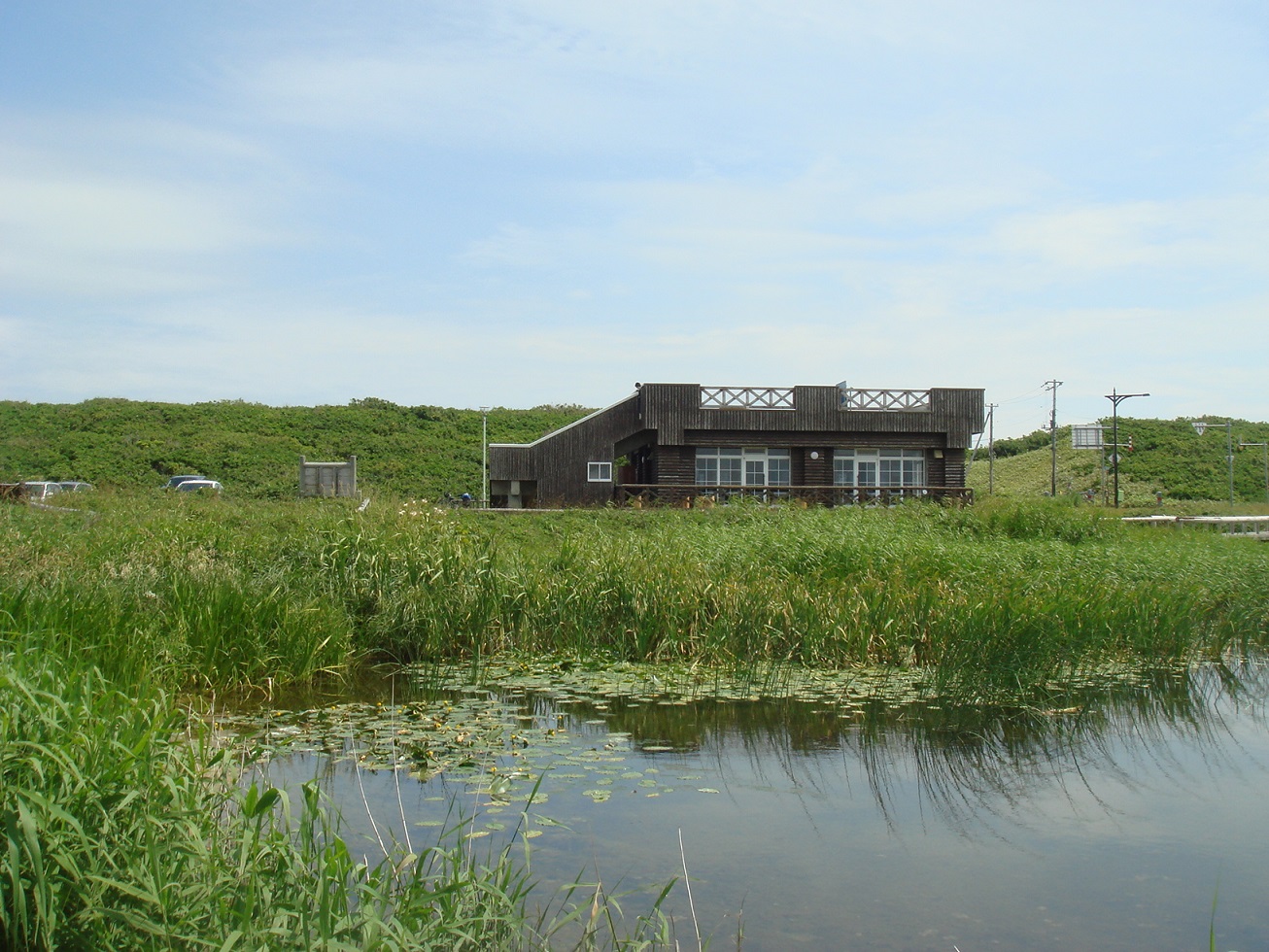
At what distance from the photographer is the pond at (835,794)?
4.92m

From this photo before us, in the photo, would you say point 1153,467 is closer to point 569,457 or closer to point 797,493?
point 797,493

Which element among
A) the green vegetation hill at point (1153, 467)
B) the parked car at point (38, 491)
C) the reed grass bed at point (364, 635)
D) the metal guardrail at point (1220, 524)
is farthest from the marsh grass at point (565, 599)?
the green vegetation hill at point (1153, 467)

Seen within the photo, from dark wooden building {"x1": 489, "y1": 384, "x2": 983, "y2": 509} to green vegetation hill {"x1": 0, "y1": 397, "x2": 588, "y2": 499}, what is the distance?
29.7ft

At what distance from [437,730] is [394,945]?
4.27 m

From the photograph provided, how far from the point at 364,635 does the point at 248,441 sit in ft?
133

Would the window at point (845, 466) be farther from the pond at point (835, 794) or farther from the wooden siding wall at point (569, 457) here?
the pond at point (835, 794)

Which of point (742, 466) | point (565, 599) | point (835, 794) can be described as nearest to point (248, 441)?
point (742, 466)

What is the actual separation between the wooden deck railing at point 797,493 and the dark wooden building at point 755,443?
0.89 feet

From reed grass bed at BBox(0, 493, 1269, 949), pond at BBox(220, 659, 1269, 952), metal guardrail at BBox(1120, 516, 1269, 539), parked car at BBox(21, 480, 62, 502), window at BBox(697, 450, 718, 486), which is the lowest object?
pond at BBox(220, 659, 1269, 952)

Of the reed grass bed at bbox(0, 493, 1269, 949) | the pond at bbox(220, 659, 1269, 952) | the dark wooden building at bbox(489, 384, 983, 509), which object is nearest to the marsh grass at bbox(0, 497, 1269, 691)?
the reed grass bed at bbox(0, 493, 1269, 949)

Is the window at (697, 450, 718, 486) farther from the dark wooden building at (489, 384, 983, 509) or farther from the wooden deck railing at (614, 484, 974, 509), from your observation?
the wooden deck railing at (614, 484, 974, 509)

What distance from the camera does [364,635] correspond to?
10.6m

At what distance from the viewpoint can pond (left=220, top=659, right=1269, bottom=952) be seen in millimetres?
4922

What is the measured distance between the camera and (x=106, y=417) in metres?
51.4
